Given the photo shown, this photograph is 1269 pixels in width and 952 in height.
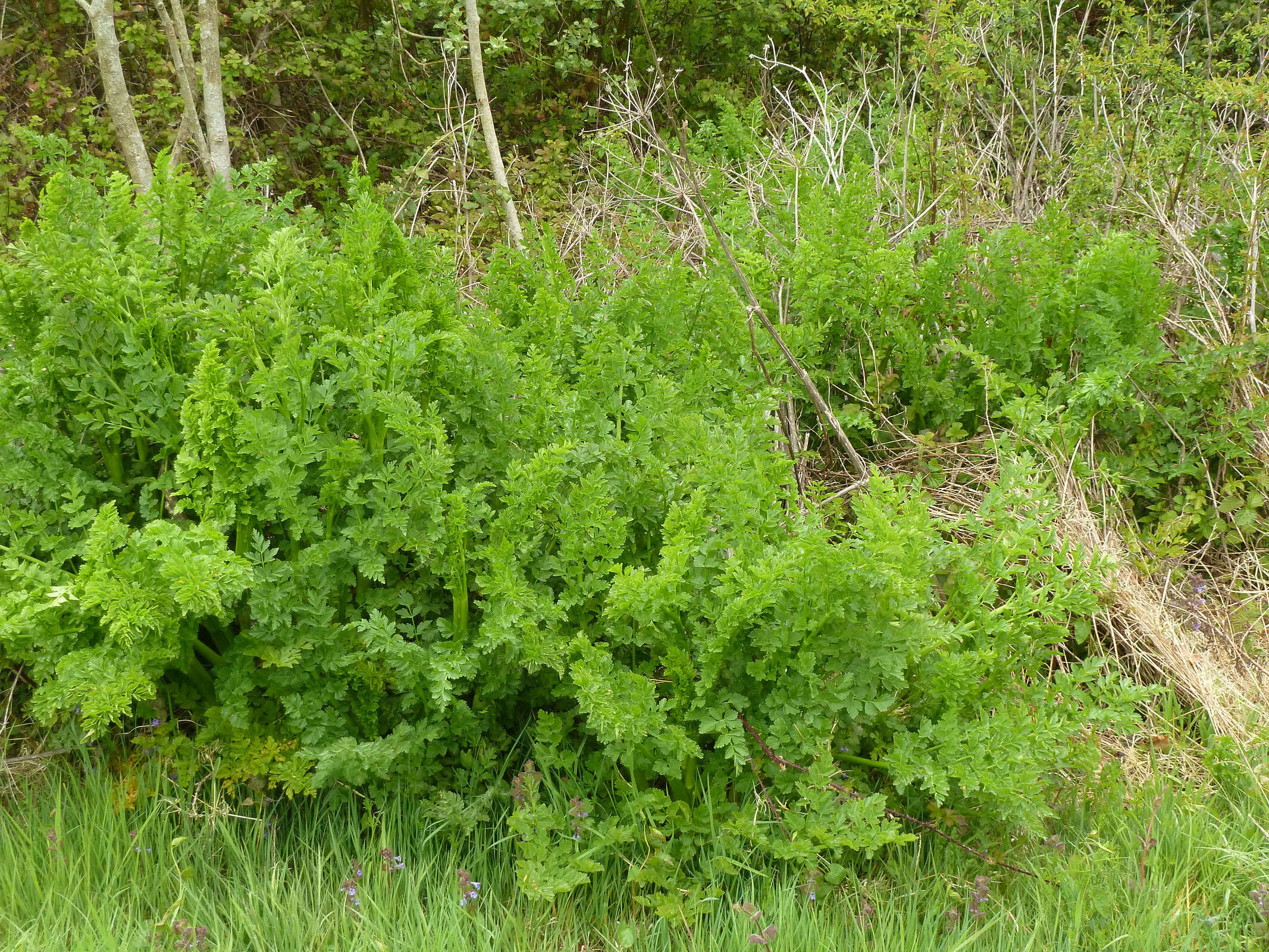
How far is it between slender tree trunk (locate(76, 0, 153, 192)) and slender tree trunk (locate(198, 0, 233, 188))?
33 cm

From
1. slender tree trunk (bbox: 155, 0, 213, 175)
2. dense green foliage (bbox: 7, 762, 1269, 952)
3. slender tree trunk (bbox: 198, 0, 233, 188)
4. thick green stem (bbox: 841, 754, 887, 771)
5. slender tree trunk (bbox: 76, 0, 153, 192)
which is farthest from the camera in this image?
slender tree trunk (bbox: 155, 0, 213, 175)

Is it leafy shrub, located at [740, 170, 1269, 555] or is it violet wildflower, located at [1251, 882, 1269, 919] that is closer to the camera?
violet wildflower, located at [1251, 882, 1269, 919]

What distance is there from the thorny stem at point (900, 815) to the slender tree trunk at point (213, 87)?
3439 mm

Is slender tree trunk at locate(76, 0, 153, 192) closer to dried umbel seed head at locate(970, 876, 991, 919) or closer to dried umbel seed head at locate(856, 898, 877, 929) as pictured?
dried umbel seed head at locate(856, 898, 877, 929)

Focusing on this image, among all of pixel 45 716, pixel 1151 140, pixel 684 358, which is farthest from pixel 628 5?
pixel 45 716

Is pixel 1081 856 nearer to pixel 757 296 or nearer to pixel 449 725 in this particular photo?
pixel 449 725

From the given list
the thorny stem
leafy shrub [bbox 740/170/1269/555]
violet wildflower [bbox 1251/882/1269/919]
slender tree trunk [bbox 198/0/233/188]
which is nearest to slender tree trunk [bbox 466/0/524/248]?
slender tree trunk [bbox 198/0/233/188]

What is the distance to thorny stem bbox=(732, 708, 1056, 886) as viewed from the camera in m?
2.54

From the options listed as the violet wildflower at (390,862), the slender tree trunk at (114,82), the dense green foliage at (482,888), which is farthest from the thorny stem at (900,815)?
the slender tree trunk at (114,82)

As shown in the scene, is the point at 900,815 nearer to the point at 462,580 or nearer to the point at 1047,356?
the point at 462,580

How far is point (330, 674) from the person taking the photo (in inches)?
108

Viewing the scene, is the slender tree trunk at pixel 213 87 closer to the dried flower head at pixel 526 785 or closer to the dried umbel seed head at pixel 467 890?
the dried flower head at pixel 526 785

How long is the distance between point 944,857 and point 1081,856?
34 centimetres

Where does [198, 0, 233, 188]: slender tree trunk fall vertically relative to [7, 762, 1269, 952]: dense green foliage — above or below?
above
